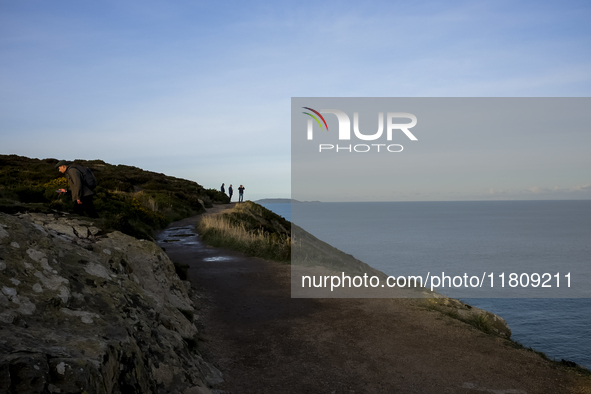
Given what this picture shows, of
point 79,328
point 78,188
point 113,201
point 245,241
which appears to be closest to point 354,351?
point 79,328

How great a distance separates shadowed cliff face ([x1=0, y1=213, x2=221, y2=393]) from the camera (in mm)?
2901

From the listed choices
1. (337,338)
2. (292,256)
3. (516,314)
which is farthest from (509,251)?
(337,338)

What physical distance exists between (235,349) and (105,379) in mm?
3620

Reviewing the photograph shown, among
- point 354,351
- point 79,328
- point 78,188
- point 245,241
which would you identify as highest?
point 78,188

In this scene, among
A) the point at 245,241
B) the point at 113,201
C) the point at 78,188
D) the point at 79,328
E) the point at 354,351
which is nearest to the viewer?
the point at 79,328

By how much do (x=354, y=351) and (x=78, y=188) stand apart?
8.00m

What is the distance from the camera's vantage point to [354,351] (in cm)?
645

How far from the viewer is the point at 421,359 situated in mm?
6156

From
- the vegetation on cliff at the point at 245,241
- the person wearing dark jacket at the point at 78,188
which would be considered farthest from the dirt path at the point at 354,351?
the vegetation on cliff at the point at 245,241

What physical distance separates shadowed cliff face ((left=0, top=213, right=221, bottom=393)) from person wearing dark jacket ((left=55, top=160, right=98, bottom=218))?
4.44 metres

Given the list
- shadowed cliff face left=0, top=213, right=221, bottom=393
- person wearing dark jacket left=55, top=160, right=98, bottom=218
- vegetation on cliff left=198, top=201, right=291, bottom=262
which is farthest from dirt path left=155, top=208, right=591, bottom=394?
vegetation on cliff left=198, top=201, right=291, bottom=262

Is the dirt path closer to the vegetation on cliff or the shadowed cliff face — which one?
the shadowed cliff face

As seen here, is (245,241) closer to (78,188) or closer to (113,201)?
(78,188)

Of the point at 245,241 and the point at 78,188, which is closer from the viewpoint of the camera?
the point at 78,188
